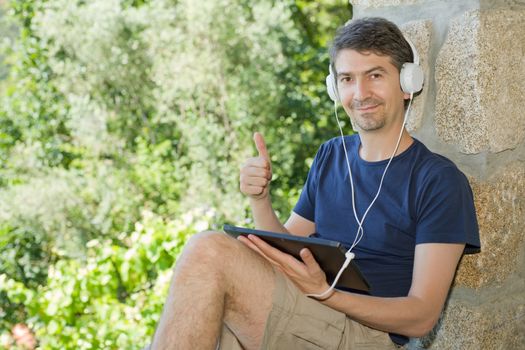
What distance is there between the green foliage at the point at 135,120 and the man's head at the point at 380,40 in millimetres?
2713

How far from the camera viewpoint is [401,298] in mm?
1619

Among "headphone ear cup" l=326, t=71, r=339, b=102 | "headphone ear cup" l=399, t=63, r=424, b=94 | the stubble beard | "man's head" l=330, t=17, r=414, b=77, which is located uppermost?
"man's head" l=330, t=17, r=414, b=77

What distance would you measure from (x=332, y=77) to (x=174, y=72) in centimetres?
319

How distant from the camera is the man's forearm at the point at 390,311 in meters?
1.60

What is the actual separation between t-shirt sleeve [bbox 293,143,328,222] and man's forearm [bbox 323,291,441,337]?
1.77 feet

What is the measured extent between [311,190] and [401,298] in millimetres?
590

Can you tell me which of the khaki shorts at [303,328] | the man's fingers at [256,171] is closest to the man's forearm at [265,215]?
the man's fingers at [256,171]

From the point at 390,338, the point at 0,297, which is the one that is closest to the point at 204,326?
the point at 390,338

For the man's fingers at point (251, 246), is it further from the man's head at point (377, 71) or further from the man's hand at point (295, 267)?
the man's head at point (377, 71)

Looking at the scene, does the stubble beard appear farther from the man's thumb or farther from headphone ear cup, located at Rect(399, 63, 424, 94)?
the man's thumb

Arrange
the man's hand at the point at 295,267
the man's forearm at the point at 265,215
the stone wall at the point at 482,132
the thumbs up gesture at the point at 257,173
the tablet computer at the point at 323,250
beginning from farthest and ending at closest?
the man's forearm at the point at 265,215
the thumbs up gesture at the point at 257,173
the stone wall at the point at 482,132
the man's hand at the point at 295,267
the tablet computer at the point at 323,250

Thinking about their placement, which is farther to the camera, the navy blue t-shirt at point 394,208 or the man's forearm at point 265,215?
the man's forearm at point 265,215

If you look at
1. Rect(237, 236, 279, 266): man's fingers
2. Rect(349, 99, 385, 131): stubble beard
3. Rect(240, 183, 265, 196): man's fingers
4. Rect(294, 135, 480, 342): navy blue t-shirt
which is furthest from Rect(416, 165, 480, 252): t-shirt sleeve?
Rect(240, 183, 265, 196): man's fingers

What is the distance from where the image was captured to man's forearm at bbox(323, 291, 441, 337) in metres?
1.60
